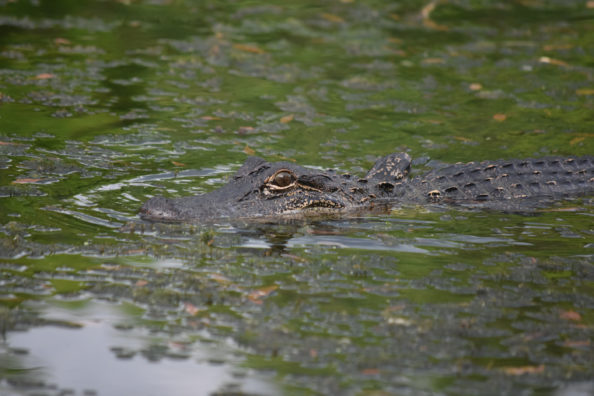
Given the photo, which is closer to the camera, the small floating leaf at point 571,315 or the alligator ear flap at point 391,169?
the small floating leaf at point 571,315

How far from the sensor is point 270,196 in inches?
256

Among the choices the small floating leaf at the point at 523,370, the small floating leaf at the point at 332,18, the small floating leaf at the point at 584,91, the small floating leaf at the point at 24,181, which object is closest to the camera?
the small floating leaf at the point at 523,370

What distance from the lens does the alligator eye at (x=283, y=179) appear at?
650cm

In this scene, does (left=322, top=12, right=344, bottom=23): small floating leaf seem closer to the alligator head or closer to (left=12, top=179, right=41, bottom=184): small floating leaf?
the alligator head

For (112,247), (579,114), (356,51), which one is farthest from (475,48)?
(112,247)

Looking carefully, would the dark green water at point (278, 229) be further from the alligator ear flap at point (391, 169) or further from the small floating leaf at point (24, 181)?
the alligator ear flap at point (391, 169)

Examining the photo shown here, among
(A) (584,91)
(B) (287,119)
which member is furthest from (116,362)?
(A) (584,91)

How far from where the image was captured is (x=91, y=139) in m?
8.53

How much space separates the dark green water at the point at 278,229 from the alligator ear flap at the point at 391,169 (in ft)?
2.29

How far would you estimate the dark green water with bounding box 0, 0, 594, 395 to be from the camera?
4.01m

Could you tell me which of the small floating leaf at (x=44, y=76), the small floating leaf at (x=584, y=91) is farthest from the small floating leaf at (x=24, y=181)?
the small floating leaf at (x=584, y=91)

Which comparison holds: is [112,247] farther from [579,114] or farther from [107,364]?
[579,114]

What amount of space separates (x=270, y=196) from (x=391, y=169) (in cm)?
155

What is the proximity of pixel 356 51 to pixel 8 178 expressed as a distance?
7.34m
